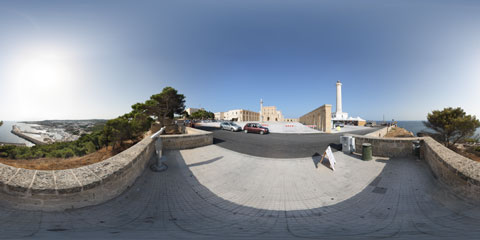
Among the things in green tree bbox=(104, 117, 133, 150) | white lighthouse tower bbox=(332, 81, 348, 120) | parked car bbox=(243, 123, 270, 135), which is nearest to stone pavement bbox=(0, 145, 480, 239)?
green tree bbox=(104, 117, 133, 150)

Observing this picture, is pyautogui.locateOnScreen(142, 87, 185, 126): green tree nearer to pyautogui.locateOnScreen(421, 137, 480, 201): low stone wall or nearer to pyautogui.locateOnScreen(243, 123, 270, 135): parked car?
pyautogui.locateOnScreen(243, 123, 270, 135): parked car

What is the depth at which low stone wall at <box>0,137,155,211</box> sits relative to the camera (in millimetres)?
2824

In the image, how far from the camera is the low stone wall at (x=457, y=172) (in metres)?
3.56

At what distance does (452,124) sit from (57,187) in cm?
2161

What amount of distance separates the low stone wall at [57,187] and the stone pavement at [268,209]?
0.16 m

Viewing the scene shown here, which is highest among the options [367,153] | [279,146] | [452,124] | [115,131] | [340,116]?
[340,116]

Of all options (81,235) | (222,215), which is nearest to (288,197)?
(222,215)

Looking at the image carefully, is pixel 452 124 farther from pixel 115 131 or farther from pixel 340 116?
pixel 340 116

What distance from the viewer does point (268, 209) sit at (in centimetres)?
375

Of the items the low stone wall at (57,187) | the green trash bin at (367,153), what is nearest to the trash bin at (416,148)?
the green trash bin at (367,153)

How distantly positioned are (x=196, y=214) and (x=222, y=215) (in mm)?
547

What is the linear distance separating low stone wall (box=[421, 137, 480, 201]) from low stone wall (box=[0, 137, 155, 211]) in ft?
25.7

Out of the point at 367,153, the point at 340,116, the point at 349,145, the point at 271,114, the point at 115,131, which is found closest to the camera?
the point at 367,153

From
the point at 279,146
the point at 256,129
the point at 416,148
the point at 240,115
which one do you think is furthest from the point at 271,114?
the point at 416,148
